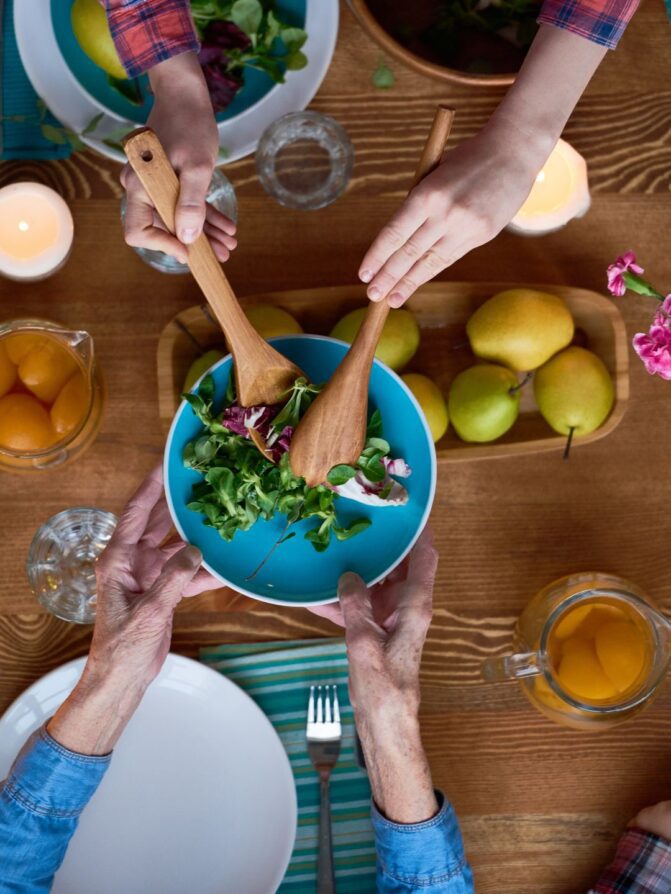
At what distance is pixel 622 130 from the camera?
40.5 inches

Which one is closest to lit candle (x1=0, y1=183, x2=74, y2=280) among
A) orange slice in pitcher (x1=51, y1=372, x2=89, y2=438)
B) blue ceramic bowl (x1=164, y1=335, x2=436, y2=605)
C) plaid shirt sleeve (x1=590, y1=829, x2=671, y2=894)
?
orange slice in pitcher (x1=51, y1=372, x2=89, y2=438)

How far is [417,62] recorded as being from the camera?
97cm

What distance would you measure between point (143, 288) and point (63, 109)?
217 mm

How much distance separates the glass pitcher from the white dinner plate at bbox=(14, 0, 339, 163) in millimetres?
634

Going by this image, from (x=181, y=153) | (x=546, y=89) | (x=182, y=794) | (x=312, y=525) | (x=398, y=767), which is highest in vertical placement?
(x=546, y=89)

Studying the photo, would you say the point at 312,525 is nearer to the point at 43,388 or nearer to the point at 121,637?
the point at 121,637

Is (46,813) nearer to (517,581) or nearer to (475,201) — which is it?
(517,581)

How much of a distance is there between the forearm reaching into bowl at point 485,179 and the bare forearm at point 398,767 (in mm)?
412

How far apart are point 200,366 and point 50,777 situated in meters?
0.45

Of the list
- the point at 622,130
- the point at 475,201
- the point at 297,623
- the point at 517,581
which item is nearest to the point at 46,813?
the point at 297,623

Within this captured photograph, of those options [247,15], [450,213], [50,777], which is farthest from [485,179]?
[50,777]

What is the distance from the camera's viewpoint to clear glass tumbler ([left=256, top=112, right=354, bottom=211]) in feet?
3.28

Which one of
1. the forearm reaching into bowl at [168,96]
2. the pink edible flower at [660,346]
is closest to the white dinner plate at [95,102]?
the forearm reaching into bowl at [168,96]

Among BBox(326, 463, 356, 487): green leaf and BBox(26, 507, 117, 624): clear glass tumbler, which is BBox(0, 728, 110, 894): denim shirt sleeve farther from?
BBox(326, 463, 356, 487): green leaf
